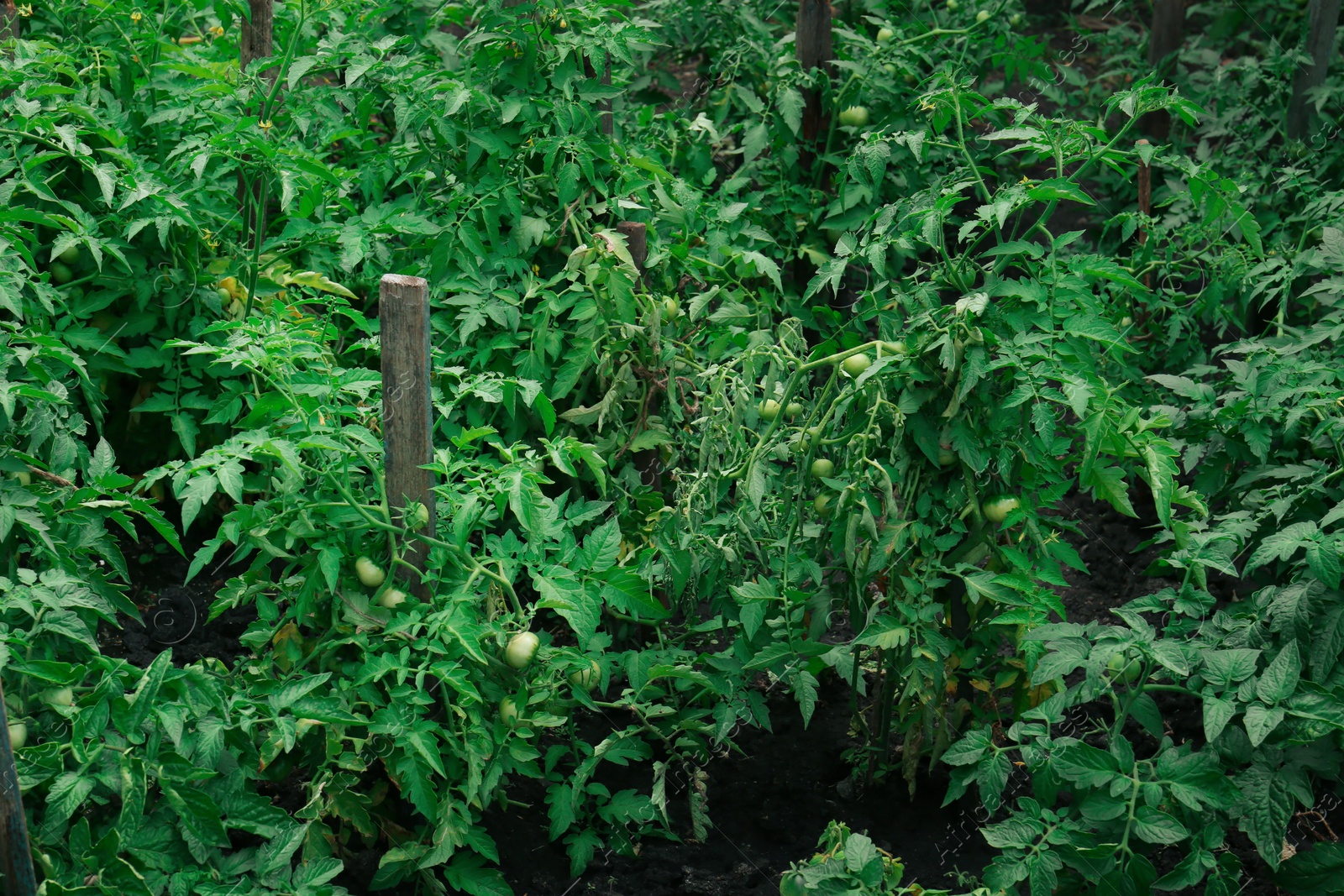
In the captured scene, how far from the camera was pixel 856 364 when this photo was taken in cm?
307

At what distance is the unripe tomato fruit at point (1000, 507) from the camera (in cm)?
298

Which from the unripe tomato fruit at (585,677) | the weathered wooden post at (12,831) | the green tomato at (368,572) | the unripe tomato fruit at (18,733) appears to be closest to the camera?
the weathered wooden post at (12,831)

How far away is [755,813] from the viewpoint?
11.1 feet

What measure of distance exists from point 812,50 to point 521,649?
2.93m

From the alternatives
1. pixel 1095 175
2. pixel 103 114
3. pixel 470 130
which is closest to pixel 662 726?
pixel 470 130

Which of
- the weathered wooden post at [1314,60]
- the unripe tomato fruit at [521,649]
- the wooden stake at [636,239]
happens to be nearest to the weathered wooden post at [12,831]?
the unripe tomato fruit at [521,649]

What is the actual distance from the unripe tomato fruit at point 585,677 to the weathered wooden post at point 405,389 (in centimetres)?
54

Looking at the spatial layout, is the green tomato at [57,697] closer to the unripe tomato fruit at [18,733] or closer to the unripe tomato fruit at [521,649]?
the unripe tomato fruit at [18,733]

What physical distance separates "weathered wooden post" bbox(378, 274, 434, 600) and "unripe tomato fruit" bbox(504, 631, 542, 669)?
1.09 feet

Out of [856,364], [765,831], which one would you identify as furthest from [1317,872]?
[856,364]

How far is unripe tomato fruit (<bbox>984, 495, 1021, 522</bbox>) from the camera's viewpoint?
117 inches

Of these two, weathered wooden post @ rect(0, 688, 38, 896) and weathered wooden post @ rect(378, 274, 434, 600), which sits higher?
weathered wooden post @ rect(378, 274, 434, 600)

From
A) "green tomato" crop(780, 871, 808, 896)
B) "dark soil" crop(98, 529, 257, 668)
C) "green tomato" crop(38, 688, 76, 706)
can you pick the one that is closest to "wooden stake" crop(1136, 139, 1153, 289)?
"green tomato" crop(780, 871, 808, 896)

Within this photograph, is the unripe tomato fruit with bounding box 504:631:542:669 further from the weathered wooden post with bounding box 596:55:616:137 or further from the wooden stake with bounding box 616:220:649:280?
the weathered wooden post with bounding box 596:55:616:137
